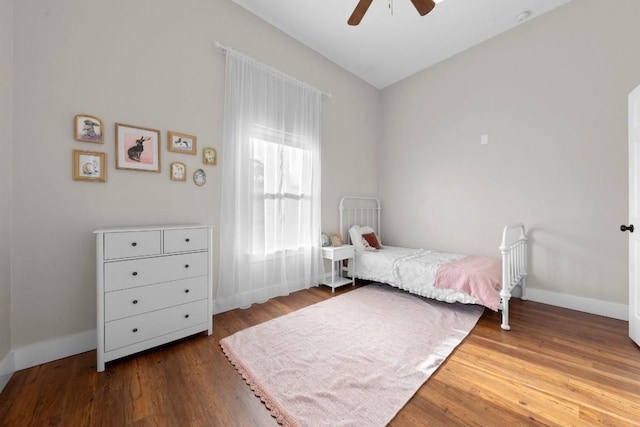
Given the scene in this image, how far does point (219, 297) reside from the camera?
255 centimetres

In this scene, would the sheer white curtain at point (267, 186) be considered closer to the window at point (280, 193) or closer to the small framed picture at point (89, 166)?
the window at point (280, 193)

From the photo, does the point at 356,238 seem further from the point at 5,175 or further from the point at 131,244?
the point at 5,175

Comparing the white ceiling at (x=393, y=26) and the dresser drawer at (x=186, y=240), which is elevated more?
the white ceiling at (x=393, y=26)

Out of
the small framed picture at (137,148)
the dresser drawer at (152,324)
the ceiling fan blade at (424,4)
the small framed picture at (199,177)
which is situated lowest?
the dresser drawer at (152,324)

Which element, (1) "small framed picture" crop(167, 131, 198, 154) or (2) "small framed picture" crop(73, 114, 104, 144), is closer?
(2) "small framed picture" crop(73, 114, 104, 144)

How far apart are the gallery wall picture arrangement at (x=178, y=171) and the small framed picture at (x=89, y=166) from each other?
469mm

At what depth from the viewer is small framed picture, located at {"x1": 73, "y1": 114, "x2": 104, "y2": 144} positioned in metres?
1.82

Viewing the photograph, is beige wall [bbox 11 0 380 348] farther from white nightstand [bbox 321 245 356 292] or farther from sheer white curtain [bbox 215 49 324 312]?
white nightstand [bbox 321 245 356 292]

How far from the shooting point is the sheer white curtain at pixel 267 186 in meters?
2.59

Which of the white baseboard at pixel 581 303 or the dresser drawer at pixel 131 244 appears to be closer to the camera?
the dresser drawer at pixel 131 244

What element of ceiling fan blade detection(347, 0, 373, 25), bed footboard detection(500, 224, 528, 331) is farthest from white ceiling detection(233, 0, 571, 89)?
bed footboard detection(500, 224, 528, 331)

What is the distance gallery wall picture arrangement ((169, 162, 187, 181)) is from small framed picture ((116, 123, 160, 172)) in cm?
12

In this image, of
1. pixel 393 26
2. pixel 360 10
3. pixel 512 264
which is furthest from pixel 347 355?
pixel 393 26

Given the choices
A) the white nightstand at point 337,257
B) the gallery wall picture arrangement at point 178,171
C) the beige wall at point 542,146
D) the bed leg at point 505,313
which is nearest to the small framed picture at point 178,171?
the gallery wall picture arrangement at point 178,171
